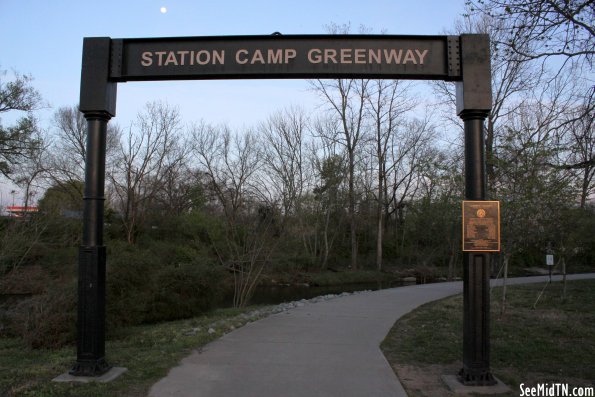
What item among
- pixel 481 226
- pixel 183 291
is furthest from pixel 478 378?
pixel 183 291

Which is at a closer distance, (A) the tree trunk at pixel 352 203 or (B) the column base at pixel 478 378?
(B) the column base at pixel 478 378

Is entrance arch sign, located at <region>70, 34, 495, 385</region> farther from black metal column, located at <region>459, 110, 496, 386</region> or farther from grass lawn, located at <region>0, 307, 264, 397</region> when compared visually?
grass lawn, located at <region>0, 307, 264, 397</region>

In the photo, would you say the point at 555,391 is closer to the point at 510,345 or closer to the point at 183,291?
the point at 510,345

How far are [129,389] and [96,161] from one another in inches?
105

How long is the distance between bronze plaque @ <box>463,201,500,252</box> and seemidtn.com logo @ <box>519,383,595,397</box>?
5.17 ft

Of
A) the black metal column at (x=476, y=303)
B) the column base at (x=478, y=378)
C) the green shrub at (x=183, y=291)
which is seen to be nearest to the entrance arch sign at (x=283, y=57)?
the black metal column at (x=476, y=303)

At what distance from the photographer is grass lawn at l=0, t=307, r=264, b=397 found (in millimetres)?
5223

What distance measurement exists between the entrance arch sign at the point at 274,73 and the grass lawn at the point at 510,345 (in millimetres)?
798

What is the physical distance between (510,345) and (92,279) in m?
6.52

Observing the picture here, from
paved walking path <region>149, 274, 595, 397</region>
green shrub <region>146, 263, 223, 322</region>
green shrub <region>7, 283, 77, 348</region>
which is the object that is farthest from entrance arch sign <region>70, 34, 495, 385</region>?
green shrub <region>146, 263, 223, 322</region>

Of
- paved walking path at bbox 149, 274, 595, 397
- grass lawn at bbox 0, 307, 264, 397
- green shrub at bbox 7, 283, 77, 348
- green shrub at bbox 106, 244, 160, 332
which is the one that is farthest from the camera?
green shrub at bbox 106, 244, 160, 332

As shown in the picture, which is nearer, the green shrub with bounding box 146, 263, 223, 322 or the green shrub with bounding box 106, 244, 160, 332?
the green shrub with bounding box 106, 244, 160, 332

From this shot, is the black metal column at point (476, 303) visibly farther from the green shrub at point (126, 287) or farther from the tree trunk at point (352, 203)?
the tree trunk at point (352, 203)

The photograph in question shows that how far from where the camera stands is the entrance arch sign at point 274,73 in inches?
222
